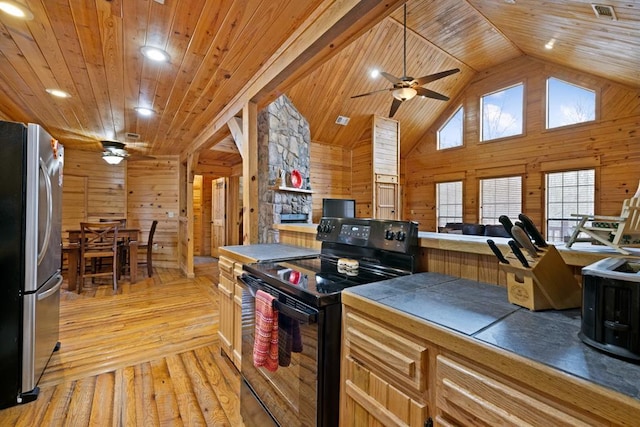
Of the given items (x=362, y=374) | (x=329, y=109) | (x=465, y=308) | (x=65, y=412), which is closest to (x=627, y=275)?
(x=465, y=308)

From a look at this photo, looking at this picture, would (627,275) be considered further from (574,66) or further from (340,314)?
(574,66)

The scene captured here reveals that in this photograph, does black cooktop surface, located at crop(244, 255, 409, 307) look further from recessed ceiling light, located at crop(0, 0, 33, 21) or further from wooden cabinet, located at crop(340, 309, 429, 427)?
recessed ceiling light, located at crop(0, 0, 33, 21)

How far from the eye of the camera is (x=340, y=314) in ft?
3.67

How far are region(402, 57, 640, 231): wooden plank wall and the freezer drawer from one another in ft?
25.2

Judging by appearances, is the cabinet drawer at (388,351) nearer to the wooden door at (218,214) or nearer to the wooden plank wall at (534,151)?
the wooden door at (218,214)

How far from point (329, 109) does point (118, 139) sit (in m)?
3.80

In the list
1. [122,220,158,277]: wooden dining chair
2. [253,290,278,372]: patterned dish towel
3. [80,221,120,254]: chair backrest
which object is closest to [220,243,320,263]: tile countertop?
[253,290,278,372]: patterned dish towel

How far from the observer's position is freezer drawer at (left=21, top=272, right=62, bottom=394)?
71.4 inches

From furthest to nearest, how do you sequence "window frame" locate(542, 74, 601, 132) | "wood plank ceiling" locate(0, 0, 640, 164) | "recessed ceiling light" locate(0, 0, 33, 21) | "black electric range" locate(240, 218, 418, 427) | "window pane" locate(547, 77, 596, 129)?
"window pane" locate(547, 77, 596, 129) < "window frame" locate(542, 74, 601, 132) < "wood plank ceiling" locate(0, 0, 640, 164) < "recessed ceiling light" locate(0, 0, 33, 21) < "black electric range" locate(240, 218, 418, 427)

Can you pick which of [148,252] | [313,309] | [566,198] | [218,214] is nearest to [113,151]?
[148,252]

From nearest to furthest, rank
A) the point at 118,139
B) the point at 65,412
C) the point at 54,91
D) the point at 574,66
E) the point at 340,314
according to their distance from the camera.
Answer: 1. the point at 340,314
2. the point at 65,412
3. the point at 54,91
4. the point at 118,139
5. the point at 574,66

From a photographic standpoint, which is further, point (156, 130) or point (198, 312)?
point (156, 130)

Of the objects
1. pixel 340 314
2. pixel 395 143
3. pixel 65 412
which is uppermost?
pixel 395 143

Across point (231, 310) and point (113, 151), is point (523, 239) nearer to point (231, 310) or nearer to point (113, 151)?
point (231, 310)
